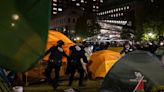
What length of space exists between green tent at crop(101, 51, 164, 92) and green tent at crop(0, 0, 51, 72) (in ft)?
17.1

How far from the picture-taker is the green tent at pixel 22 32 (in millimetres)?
1038

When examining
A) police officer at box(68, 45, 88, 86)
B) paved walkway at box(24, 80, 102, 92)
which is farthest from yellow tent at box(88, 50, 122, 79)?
police officer at box(68, 45, 88, 86)

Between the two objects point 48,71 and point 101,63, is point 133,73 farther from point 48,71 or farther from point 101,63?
point 101,63

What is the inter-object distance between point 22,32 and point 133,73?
5.58 meters

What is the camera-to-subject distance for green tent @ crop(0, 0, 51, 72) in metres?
1.04

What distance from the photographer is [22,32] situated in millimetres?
1058

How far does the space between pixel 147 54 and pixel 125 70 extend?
3.09 feet

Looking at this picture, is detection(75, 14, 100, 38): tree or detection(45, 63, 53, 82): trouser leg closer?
detection(45, 63, 53, 82): trouser leg

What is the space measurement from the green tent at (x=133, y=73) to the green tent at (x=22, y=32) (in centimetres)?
522

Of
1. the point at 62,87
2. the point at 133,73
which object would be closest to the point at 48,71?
the point at 62,87

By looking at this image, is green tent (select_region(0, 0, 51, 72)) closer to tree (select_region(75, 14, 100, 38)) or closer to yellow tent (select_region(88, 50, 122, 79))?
yellow tent (select_region(88, 50, 122, 79))

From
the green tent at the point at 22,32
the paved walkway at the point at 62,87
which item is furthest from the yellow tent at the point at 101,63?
the green tent at the point at 22,32

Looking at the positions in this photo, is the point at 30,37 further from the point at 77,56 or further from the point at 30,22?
the point at 77,56

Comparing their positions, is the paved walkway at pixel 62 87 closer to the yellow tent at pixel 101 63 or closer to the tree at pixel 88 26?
the yellow tent at pixel 101 63
